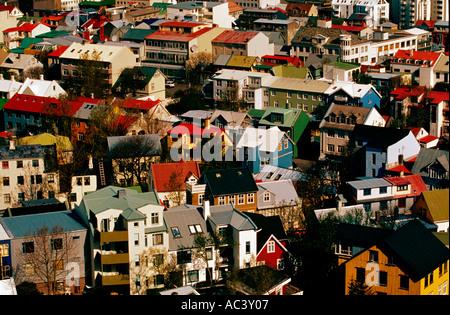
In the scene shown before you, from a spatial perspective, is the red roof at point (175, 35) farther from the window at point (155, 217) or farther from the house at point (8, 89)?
the window at point (155, 217)

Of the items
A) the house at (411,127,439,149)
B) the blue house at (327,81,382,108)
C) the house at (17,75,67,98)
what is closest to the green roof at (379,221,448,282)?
the house at (411,127,439,149)

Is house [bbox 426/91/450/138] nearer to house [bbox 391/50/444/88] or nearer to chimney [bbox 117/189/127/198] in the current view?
house [bbox 391/50/444/88]

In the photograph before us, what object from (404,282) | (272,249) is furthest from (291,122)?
(404,282)

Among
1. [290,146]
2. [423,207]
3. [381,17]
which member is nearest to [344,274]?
[423,207]

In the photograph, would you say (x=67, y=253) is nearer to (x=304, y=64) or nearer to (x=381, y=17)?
(x=304, y=64)

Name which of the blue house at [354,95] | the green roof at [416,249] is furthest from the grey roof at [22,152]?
the blue house at [354,95]

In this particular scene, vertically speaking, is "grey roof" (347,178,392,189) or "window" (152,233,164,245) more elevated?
"window" (152,233,164,245)

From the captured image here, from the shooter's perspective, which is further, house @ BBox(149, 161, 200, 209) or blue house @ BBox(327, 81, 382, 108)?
blue house @ BBox(327, 81, 382, 108)
